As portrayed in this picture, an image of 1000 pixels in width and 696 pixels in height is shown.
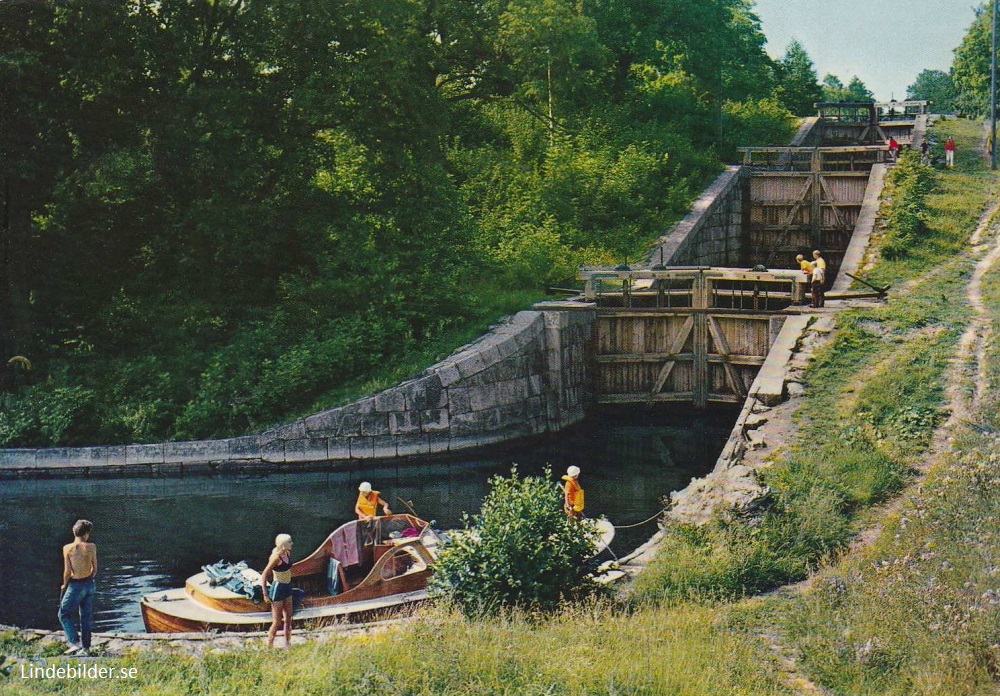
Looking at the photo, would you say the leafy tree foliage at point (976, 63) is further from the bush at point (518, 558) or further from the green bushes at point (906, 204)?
the bush at point (518, 558)

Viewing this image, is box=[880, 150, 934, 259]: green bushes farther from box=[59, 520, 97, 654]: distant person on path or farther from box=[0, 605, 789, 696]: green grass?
box=[59, 520, 97, 654]: distant person on path

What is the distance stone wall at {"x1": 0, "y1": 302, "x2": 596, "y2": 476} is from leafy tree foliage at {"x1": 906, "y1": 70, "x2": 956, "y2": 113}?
185 feet

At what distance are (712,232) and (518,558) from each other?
76.8 ft

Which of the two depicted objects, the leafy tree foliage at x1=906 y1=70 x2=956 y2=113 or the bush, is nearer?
the bush

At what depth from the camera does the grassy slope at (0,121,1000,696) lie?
9523 millimetres

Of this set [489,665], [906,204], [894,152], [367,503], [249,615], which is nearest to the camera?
[489,665]

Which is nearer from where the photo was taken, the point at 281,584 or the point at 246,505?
the point at 281,584

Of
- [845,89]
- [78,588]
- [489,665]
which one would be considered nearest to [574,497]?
[489,665]

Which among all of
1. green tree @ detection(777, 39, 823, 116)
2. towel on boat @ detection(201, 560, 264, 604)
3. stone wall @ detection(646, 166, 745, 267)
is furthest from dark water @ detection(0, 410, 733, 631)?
green tree @ detection(777, 39, 823, 116)

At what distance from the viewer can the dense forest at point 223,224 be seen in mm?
24188

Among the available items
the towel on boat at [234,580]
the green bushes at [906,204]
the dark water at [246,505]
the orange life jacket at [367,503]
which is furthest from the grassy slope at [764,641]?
the green bushes at [906,204]

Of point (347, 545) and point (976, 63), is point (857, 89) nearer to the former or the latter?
point (976, 63)

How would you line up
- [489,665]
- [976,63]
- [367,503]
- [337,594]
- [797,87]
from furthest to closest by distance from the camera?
[976,63], [797,87], [367,503], [337,594], [489,665]

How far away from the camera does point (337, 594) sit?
45.8 ft
